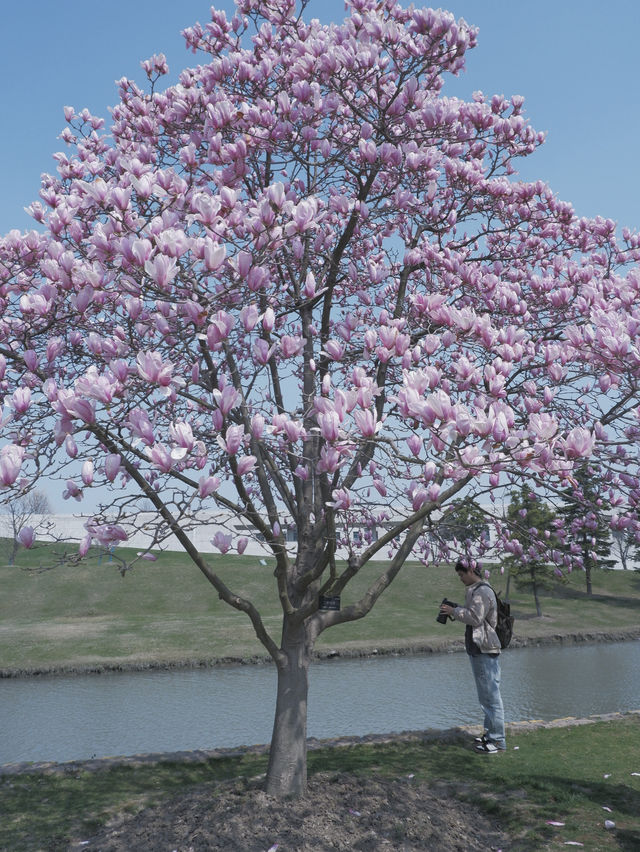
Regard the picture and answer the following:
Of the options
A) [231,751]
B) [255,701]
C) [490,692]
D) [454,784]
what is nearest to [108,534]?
[454,784]

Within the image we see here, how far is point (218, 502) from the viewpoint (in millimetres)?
5293

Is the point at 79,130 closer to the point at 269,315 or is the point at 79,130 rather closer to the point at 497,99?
the point at 497,99

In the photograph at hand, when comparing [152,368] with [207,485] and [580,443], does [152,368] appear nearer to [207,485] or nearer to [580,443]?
[207,485]

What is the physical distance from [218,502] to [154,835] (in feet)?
9.01

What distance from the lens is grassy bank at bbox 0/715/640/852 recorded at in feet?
18.2

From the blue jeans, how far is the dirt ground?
180cm

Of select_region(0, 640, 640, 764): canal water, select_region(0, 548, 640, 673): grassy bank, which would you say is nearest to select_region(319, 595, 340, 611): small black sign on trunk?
select_region(0, 640, 640, 764): canal water

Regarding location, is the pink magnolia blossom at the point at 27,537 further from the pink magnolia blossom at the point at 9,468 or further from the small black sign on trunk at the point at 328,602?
the small black sign on trunk at the point at 328,602

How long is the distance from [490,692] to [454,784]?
1.47 m

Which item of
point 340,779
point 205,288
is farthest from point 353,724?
point 205,288

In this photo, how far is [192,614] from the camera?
1334 inches

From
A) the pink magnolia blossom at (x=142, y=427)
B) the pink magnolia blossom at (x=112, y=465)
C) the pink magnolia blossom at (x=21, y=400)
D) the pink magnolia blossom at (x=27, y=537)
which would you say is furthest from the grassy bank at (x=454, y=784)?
the pink magnolia blossom at (x=142, y=427)

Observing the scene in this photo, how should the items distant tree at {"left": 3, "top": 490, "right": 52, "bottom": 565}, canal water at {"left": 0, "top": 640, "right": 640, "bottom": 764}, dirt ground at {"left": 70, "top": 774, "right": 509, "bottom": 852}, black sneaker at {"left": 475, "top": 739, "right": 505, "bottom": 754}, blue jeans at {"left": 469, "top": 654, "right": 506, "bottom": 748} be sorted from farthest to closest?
distant tree at {"left": 3, "top": 490, "right": 52, "bottom": 565}, canal water at {"left": 0, "top": 640, "right": 640, "bottom": 764}, black sneaker at {"left": 475, "top": 739, "right": 505, "bottom": 754}, blue jeans at {"left": 469, "top": 654, "right": 506, "bottom": 748}, dirt ground at {"left": 70, "top": 774, "right": 509, "bottom": 852}

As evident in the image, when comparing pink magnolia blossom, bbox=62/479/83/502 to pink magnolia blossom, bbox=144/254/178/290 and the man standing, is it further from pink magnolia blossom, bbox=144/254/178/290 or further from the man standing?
the man standing
